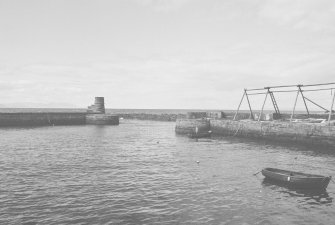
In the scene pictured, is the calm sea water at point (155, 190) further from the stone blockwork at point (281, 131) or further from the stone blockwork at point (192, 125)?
the stone blockwork at point (192, 125)

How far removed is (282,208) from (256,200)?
1502 millimetres

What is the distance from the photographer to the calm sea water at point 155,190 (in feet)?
47.9

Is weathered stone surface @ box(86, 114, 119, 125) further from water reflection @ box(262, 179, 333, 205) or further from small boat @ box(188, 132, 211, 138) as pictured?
water reflection @ box(262, 179, 333, 205)

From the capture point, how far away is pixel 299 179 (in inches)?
759

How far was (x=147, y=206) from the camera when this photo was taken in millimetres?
15969

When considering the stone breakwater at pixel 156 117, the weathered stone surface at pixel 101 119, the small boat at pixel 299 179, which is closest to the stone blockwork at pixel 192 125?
the weathered stone surface at pixel 101 119

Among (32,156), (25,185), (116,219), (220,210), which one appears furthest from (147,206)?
(32,156)

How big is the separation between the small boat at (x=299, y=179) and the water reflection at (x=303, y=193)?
23 cm

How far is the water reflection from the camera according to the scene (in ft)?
56.8

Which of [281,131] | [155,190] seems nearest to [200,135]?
[281,131]

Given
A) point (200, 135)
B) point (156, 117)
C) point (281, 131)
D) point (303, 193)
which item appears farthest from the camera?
point (156, 117)

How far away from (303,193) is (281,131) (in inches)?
934

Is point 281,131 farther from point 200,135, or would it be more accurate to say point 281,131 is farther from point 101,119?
point 101,119

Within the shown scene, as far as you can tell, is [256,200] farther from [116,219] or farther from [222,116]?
[222,116]
